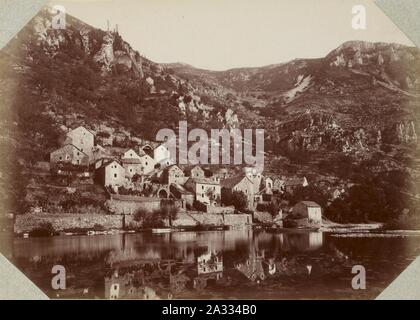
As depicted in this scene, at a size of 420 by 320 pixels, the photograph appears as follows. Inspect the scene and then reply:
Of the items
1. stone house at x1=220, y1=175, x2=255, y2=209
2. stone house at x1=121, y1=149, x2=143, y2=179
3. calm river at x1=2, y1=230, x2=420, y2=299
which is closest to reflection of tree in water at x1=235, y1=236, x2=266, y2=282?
calm river at x1=2, y1=230, x2=420, y2=299

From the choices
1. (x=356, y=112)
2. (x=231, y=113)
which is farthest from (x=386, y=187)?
(x=231, y=113)

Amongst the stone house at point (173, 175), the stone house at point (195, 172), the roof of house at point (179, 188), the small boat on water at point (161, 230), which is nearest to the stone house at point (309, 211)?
the stone house at point (195, 172)

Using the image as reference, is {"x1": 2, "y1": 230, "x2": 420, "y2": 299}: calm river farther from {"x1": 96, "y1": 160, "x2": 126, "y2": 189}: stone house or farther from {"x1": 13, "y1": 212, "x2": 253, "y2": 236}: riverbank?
{"x1": 96, "y1": 160, "x2": 126, "y2": 189}: stone house

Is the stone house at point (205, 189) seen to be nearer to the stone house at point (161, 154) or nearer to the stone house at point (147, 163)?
the stone house at point (161, 154)

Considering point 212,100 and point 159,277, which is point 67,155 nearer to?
point 159,277

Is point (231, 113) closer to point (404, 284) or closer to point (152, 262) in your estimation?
point (152, 262)
